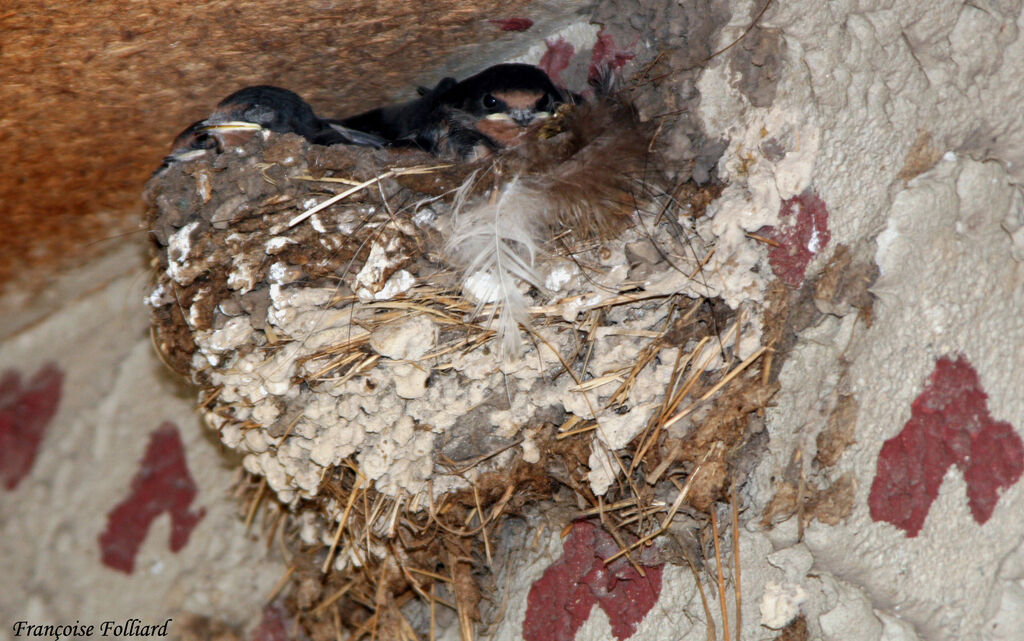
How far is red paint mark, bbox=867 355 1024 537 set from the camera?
2.06 meters

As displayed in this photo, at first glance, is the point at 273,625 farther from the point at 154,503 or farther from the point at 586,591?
the point at 586,591

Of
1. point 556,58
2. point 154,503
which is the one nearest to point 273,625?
point 154,503

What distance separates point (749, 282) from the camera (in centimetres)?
203

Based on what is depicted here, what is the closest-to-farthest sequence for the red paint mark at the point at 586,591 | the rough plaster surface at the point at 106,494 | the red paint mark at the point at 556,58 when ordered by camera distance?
the red paint mark at the point at 586,591
the red paint mark at the point at 556,58
the rough plaster surface at the point at 106,494

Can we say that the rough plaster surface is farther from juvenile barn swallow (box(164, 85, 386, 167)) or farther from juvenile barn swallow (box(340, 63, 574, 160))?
juvenile barn swallow (box(340, 63, 574, 160))

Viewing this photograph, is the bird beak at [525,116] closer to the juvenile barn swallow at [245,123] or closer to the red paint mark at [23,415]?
the juvenile barn swallow at [245,123]

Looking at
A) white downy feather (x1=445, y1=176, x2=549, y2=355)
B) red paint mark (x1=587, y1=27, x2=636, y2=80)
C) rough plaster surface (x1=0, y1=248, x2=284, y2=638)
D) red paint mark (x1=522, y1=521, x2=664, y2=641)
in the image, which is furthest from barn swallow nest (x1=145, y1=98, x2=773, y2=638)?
rough plaster surface (x1=0, y1=248, x2=284, y2=638)

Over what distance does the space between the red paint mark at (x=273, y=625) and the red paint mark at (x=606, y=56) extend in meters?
1.79

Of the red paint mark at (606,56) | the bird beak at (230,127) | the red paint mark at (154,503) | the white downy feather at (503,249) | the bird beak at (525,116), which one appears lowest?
the red paint mark at (154,503)

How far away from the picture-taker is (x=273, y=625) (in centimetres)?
290

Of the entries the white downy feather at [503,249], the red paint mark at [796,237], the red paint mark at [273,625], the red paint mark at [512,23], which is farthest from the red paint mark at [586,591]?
the red paint mark at [512,23]

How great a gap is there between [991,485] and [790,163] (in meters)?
0.84

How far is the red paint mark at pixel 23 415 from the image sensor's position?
2.86m

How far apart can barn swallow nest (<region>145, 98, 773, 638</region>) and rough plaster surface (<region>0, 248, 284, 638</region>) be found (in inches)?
Answer: 31.6
